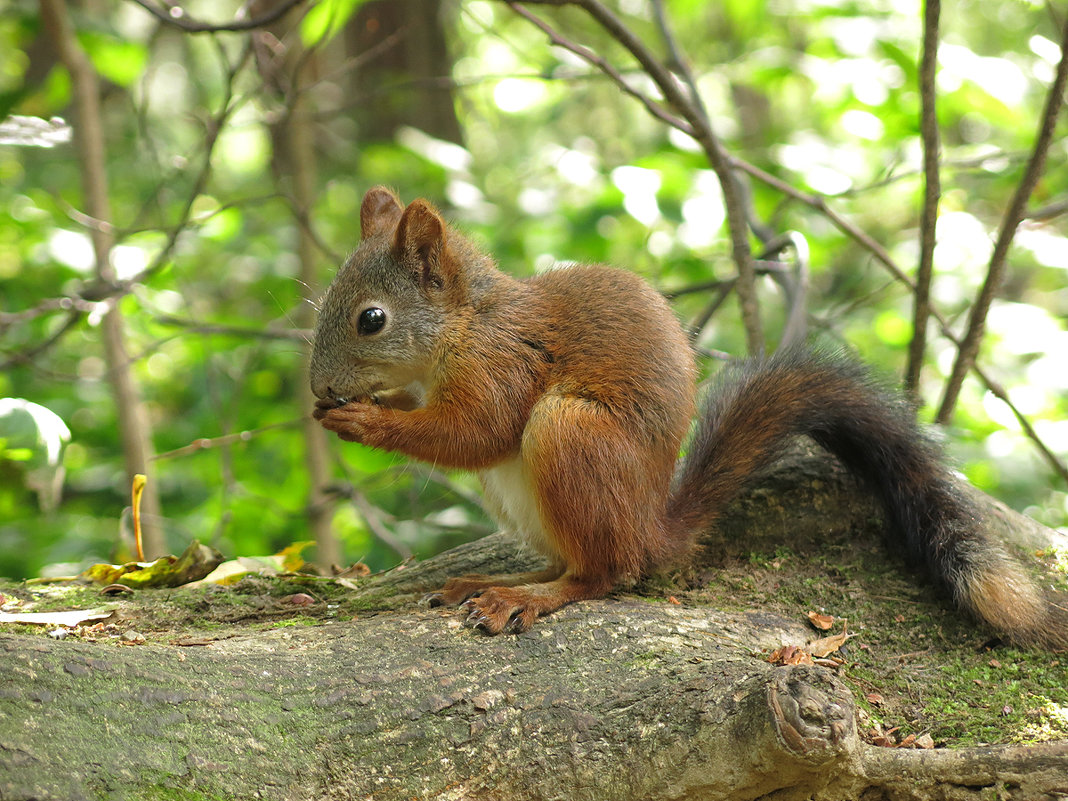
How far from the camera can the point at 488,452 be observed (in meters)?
2.27

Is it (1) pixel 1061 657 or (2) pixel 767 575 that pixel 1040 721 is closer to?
(1) pixel 1061 657

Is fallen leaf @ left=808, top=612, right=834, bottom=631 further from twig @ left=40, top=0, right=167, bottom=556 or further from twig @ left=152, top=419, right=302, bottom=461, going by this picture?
twig @ left=40, top=0, right=167, bottom=556

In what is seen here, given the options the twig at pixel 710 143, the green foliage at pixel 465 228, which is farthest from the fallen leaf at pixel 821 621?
the twig at pixel 710 143

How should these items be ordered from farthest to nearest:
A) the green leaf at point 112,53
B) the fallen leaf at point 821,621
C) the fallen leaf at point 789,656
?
the green leaf at point 112,53
the fallen leaf at point 821,621
the fallen leaf at point 789,656

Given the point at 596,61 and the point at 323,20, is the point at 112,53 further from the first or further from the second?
the point at 596,61

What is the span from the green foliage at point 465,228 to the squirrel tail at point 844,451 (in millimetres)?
173

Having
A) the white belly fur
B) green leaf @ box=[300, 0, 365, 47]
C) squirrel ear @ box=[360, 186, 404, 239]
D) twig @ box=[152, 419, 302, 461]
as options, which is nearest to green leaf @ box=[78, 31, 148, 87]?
green leaf @ box=[300, 0, 365, 47]

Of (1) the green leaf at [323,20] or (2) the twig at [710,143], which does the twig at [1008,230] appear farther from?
(1) the green leaf at [323,20]

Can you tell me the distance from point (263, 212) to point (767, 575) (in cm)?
648

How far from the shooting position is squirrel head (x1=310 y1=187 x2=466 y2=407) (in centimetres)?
238

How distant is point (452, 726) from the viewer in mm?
1571

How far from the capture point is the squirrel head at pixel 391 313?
238 centimetres

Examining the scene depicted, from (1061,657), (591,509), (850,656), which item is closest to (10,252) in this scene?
(591,509)

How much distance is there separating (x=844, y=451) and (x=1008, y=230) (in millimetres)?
→ 811
